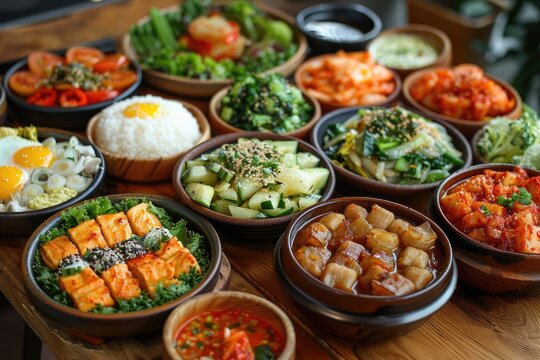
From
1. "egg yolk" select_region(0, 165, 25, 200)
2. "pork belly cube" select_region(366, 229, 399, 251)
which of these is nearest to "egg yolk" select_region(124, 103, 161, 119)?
"egg yolk" select_region(0, 165, 25, 200)

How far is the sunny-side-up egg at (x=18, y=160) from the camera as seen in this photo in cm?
293

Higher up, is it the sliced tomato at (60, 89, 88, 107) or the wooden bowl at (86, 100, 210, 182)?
the sliced tomato at (60, 89, 88, 107)

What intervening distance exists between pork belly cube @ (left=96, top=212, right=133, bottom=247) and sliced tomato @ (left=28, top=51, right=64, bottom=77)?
1.57 m

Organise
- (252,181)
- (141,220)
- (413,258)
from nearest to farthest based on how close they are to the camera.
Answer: (413,258)
(141,220)
(252,181)

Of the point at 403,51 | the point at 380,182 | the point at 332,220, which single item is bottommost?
the point at 403,51

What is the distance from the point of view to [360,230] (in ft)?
8.44

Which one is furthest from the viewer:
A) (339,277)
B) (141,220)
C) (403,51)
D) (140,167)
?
(403,51)

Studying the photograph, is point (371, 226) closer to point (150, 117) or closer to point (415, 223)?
point (415, 223)

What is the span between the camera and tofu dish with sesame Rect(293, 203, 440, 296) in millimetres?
2316

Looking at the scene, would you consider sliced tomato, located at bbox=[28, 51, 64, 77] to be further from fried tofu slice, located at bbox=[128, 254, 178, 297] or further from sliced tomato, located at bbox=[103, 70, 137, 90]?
fried tofu slice, located at bbox=[128, 254, 178, 297]

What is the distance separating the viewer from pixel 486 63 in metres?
6.09

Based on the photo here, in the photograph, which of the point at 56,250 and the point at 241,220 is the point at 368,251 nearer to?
the point at 241,220

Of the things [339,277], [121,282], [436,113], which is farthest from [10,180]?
[436,113]

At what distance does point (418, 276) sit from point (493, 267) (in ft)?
1.39
